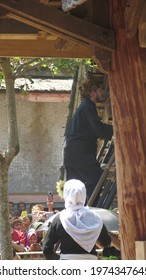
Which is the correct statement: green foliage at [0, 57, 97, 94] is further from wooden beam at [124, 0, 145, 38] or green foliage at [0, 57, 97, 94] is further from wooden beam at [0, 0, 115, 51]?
wooden beam at [124, 0, 145, 38]

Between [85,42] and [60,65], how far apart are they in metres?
6.40

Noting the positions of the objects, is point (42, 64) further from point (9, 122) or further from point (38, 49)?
point (38, 49)

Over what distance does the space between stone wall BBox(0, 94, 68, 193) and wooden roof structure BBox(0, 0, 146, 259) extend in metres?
19.1

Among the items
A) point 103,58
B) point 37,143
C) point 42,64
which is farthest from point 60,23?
point 37,143

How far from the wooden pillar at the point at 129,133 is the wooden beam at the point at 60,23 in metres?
0.14

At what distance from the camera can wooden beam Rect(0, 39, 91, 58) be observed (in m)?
7.29

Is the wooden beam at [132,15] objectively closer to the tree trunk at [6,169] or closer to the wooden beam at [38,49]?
the wooden beam at [38,49]

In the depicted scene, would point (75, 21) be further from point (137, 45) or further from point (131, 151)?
point (131, 151)

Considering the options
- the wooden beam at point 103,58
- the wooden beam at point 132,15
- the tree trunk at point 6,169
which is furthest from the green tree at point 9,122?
the wooden beam at point 132,15

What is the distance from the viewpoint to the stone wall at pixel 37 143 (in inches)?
1006

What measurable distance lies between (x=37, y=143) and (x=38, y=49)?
18.9 meters

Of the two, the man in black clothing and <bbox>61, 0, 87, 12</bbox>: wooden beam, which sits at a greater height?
<bbox>61, 0, 87, 12</bbox>: wooden beam

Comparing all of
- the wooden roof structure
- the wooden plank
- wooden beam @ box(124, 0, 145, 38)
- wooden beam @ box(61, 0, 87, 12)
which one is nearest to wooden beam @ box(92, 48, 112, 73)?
the wooden roof structure

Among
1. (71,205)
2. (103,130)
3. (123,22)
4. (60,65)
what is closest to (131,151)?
(71,205)
